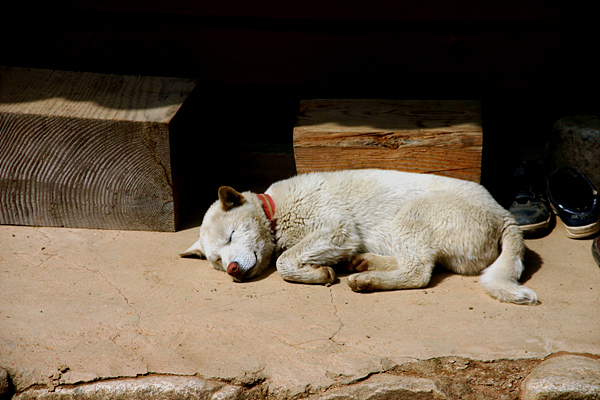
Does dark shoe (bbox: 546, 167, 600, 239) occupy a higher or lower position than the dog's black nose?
higher

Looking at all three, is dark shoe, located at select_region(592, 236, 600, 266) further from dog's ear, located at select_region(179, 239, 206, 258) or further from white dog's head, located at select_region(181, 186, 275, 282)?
dog's ear, located at select_region(179, 239, 206, 258)

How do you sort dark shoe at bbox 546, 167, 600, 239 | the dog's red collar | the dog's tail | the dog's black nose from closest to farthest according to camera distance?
the dog's tail, the dog's black nose, the dog's red collar, dark shoe at bbox 546, 167, 600, 239

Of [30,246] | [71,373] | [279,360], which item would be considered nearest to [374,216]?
[279,360]

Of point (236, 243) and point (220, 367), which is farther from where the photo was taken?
point (236, 243)

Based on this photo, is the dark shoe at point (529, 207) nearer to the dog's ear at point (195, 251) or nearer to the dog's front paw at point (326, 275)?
the dog's front paw at point (326, 275)

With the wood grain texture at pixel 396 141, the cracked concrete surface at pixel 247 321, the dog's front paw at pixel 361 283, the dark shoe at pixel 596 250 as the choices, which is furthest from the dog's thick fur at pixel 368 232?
the dark shoe at pixel 596 250

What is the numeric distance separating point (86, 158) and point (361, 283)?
2.35 metres

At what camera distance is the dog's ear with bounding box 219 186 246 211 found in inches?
154

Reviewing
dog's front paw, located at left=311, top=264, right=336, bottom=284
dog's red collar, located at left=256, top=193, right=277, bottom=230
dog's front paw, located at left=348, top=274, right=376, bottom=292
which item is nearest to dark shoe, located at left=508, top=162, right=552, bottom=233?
dog's front paw, located at left=348, top=274, right=376, bottom=292

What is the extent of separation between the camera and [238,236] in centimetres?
390

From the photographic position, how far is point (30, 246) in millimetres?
4273

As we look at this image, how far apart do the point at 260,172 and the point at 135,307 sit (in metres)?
2.36

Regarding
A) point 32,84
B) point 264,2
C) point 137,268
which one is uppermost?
point 264,2

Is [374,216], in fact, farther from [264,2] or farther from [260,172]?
[264,2]
